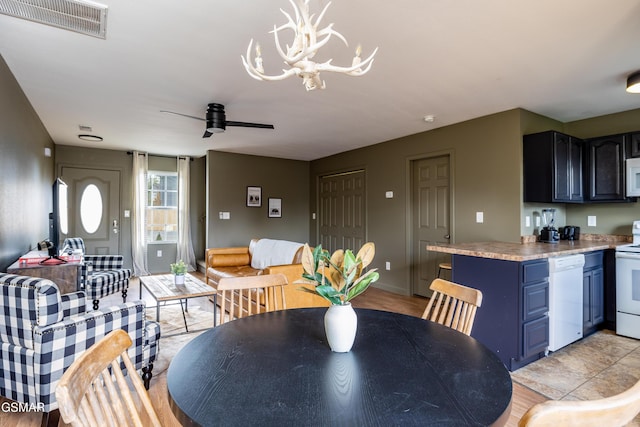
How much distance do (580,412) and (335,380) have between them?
1.90ft

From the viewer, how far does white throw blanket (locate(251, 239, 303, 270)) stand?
4191 mm

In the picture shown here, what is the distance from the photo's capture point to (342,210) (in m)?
6.35

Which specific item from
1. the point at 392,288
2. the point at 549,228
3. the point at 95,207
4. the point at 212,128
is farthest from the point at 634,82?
the point at 95,207

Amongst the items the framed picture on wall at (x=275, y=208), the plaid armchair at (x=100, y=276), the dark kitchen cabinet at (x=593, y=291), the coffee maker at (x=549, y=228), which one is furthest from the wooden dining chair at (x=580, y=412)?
the framed picture on wall at (x=275, y=208)

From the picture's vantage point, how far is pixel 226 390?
908mm

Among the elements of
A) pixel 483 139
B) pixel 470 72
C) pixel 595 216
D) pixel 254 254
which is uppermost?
pixel 470 72

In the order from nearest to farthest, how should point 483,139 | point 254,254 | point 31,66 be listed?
point 31,66
point 483,139
point 254,254

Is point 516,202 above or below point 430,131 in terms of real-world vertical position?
below

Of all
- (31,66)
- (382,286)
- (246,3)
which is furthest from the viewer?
(382,286)

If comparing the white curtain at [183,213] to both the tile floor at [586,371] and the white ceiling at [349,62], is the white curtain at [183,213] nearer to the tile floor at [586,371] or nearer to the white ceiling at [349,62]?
the white ceiling at [349,62]

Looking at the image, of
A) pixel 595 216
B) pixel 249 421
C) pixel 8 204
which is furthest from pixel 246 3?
pixel 595 216

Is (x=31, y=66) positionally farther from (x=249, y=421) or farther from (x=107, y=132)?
(x=249, y=421)

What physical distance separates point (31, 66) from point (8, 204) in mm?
1164

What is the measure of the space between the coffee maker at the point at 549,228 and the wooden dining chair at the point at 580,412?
12.0ft
